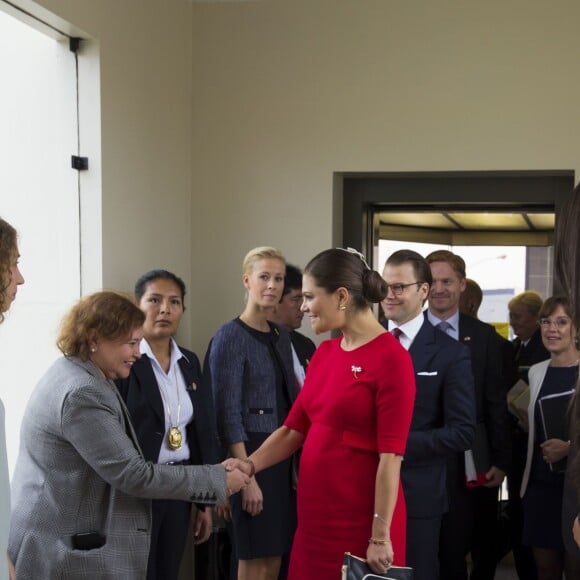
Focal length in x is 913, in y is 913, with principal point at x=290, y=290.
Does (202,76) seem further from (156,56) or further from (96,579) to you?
(96,579)

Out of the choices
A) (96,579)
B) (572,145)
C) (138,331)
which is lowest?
(96,579)

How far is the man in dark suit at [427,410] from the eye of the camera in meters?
3.40

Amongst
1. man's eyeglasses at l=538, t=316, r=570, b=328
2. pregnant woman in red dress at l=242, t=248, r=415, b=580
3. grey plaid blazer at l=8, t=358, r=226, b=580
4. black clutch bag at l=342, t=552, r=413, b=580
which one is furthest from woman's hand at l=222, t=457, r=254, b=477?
man's eyeglasses at l=538, t=316, r=570, b=328

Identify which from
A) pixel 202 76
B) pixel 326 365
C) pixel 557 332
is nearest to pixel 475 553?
pixel 557 332

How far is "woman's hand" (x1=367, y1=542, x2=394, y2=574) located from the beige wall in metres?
1.99

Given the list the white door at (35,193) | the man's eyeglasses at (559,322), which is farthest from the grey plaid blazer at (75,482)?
the man's eyeglasses at (559,322)

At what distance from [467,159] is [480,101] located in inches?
11.6

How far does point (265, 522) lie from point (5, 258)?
2.14 meters

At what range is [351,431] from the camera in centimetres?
281

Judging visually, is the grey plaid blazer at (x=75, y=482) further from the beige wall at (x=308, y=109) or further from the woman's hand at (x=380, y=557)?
the beige wall at (x=308, y=109)

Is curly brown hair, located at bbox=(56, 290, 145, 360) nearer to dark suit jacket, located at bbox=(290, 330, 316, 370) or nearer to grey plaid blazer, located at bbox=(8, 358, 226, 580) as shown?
grey plaid blazer, located at bbox=(8, 358, 226, 580)

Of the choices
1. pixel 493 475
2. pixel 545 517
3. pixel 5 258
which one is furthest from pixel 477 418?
pixel 5 258

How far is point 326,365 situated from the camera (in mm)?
2961

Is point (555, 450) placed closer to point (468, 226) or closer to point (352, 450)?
point (352, 450)
